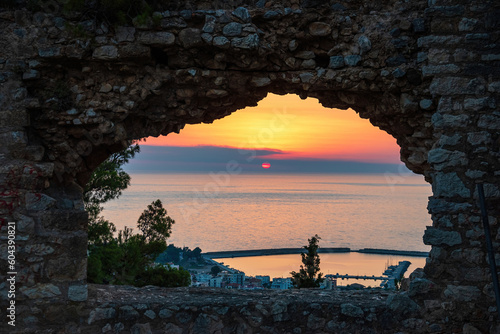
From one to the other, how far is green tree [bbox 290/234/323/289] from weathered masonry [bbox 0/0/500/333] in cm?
342

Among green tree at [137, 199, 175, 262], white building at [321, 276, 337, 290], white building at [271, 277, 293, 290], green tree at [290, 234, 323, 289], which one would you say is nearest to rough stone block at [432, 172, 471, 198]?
white building at [321, 276, 337, 290]

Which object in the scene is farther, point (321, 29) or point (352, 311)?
point (321, 29)

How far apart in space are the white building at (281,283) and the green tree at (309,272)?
0.11 metres

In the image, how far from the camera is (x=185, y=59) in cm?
507

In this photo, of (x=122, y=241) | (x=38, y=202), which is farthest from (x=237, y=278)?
(x=38, y=202)

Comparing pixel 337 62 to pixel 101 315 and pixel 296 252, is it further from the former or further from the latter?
pixel 296 252

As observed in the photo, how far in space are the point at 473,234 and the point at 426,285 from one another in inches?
25.1

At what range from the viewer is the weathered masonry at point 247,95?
4621mm

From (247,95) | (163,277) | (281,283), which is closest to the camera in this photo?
(247,95)

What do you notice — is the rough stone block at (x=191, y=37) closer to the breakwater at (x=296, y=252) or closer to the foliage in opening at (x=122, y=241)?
the foliage in opening at (x=122, y=241)

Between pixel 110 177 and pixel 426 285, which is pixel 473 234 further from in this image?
pixel 110 177

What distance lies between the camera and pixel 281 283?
8.30 m

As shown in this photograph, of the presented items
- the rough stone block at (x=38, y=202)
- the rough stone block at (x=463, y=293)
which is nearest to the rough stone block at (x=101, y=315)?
the rough stone block at (x=38, y=202)

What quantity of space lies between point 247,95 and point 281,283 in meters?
4.07
